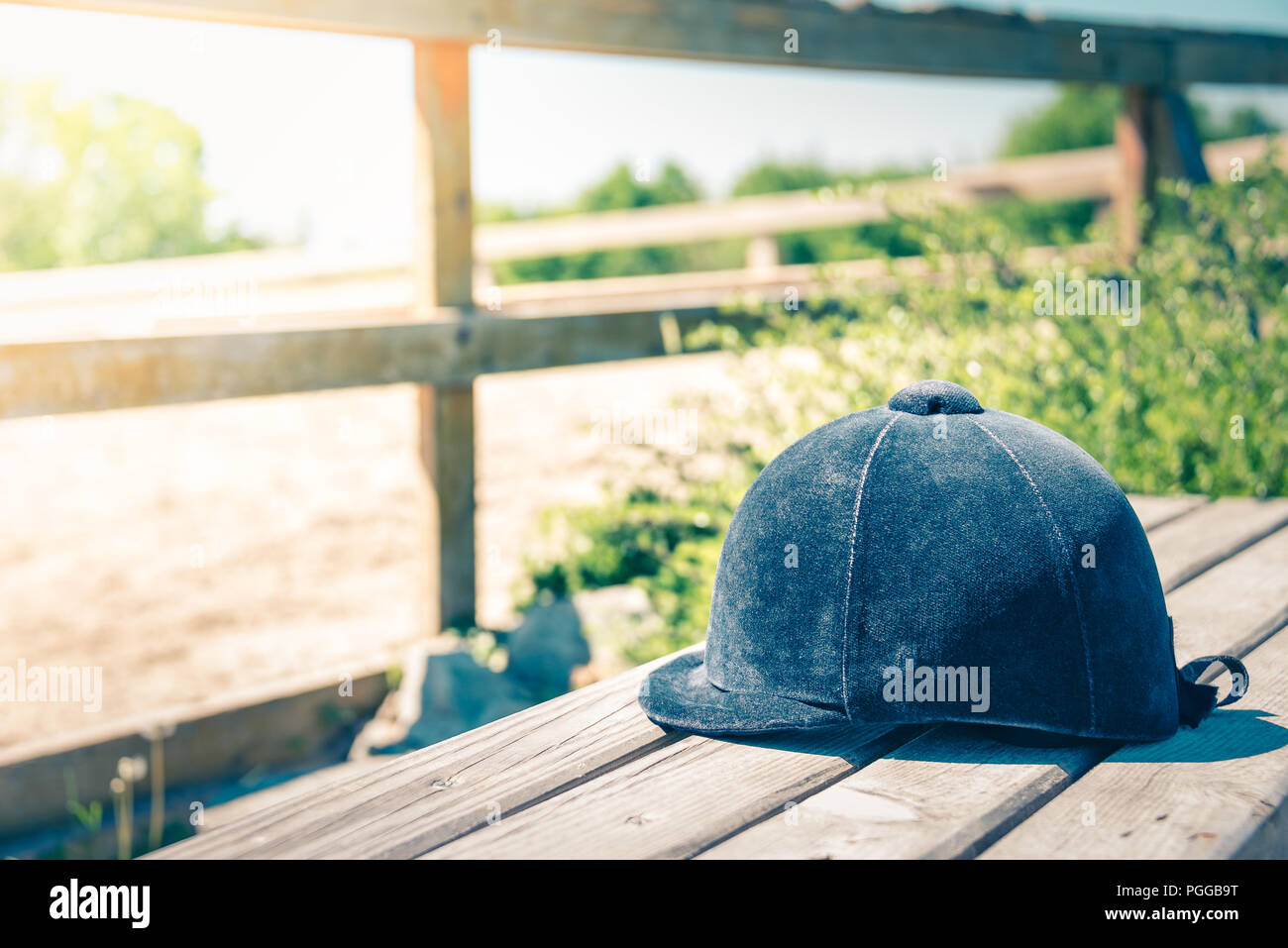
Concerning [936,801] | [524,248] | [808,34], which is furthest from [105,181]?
[936,801]

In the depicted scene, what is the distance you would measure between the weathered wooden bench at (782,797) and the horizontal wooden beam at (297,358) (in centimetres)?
175

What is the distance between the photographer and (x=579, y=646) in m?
3.97

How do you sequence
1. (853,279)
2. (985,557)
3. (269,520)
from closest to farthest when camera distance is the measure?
1. (985,557)
2. (853,279)
3. (269,520)

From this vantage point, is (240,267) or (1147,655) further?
(240,267)

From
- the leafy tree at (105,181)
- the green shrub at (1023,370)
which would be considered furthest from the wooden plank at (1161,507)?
the leafy tree at (105,181)

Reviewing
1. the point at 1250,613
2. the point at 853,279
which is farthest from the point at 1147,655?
the point at 853,279

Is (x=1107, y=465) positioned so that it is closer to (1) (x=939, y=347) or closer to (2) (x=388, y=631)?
(1) (x=939, y=347)

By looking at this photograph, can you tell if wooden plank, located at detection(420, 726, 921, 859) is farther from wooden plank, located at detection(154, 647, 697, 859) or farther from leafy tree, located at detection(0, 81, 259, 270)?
leafy tree, located at detection(0, 81, 259, 270)

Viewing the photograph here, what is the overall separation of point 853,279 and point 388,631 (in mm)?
2288

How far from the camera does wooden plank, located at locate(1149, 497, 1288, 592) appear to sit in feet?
8.61

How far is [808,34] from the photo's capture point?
439cm

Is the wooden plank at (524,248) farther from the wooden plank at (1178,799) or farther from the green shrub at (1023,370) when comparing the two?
the wooden plank at (1178,799)

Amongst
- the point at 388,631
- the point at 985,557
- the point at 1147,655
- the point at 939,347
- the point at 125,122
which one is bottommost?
the point at 388,631

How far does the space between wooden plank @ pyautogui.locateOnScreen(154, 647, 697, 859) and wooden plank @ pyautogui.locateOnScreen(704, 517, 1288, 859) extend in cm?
30
